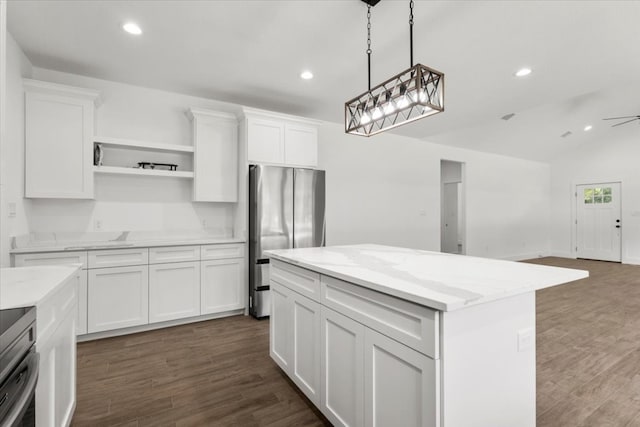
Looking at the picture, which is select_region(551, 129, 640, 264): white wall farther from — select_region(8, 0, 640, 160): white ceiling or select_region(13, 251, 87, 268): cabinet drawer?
select_region(13, 251, 87, 268): cabinet drawer

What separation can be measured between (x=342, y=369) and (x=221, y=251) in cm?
233

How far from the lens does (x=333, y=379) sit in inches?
65.2

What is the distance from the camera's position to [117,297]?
9.83 feet

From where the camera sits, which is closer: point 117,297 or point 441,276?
point 441,276

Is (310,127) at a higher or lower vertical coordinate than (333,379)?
higher

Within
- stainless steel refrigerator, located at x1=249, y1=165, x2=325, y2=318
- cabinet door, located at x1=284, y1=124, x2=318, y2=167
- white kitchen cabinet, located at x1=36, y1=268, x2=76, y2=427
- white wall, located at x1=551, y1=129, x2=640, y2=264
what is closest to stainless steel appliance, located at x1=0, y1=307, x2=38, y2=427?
white kitchen cabinet, located at x1=36, y1=268, x2=76, y2=427

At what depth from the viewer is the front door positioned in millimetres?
7461

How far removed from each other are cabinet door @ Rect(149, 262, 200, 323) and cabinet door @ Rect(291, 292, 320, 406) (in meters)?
1.76

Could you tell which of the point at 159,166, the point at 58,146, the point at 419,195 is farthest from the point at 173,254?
the point at 419,195

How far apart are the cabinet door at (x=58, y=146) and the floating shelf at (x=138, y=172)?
112mm

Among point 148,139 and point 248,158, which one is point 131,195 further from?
point 248,158

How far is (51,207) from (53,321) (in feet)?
7.82

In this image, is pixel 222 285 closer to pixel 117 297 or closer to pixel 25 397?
pixel 117 297

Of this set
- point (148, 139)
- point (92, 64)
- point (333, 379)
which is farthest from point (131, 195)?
point (333, 379)
